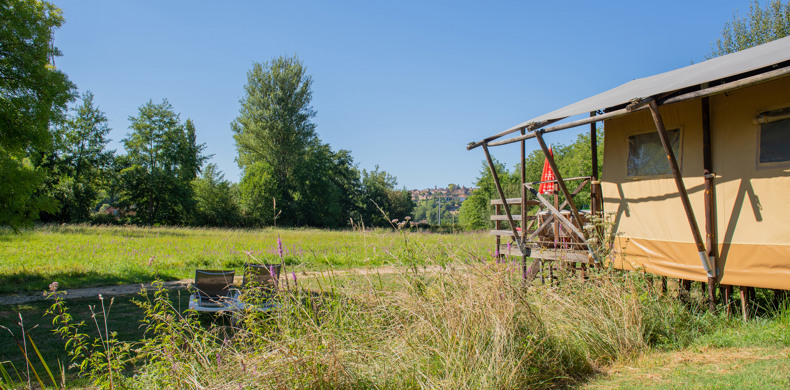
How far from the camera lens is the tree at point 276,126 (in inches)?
1455

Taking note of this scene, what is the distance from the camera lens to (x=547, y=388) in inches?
140

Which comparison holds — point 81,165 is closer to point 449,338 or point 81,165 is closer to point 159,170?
point 159,170

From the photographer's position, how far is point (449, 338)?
345cm

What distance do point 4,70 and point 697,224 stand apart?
50.0ft

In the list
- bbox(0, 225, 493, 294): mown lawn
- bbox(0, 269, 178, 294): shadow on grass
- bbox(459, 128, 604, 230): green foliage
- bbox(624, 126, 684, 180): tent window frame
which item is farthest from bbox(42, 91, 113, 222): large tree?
bbox(624, 126, 684, 180): tent window frame

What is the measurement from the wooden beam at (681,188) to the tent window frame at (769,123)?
84 centimetres

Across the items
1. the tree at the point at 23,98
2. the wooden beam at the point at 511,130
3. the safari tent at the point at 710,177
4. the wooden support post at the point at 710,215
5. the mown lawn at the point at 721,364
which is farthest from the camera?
the tree at the point at 23,98

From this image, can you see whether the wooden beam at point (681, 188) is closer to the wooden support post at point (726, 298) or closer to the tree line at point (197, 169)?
the wooden support post at point (726, 298)

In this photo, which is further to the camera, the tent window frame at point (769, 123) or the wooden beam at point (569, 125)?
the wooden beam at point (569, 125)

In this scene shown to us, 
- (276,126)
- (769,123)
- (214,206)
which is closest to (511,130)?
(769,123)

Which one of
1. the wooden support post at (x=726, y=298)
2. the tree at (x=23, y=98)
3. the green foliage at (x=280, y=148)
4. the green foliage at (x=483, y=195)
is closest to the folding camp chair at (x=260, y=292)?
the wooden support post at (x=726, y=298)

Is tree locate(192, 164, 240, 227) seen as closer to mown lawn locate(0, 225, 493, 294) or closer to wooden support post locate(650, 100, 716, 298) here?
mown lawn locate(0, 225, 493, 294)

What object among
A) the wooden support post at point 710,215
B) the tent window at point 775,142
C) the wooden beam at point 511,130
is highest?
the wooden beam at point 511,130

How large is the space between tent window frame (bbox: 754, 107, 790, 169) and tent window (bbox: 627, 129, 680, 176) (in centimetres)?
93
